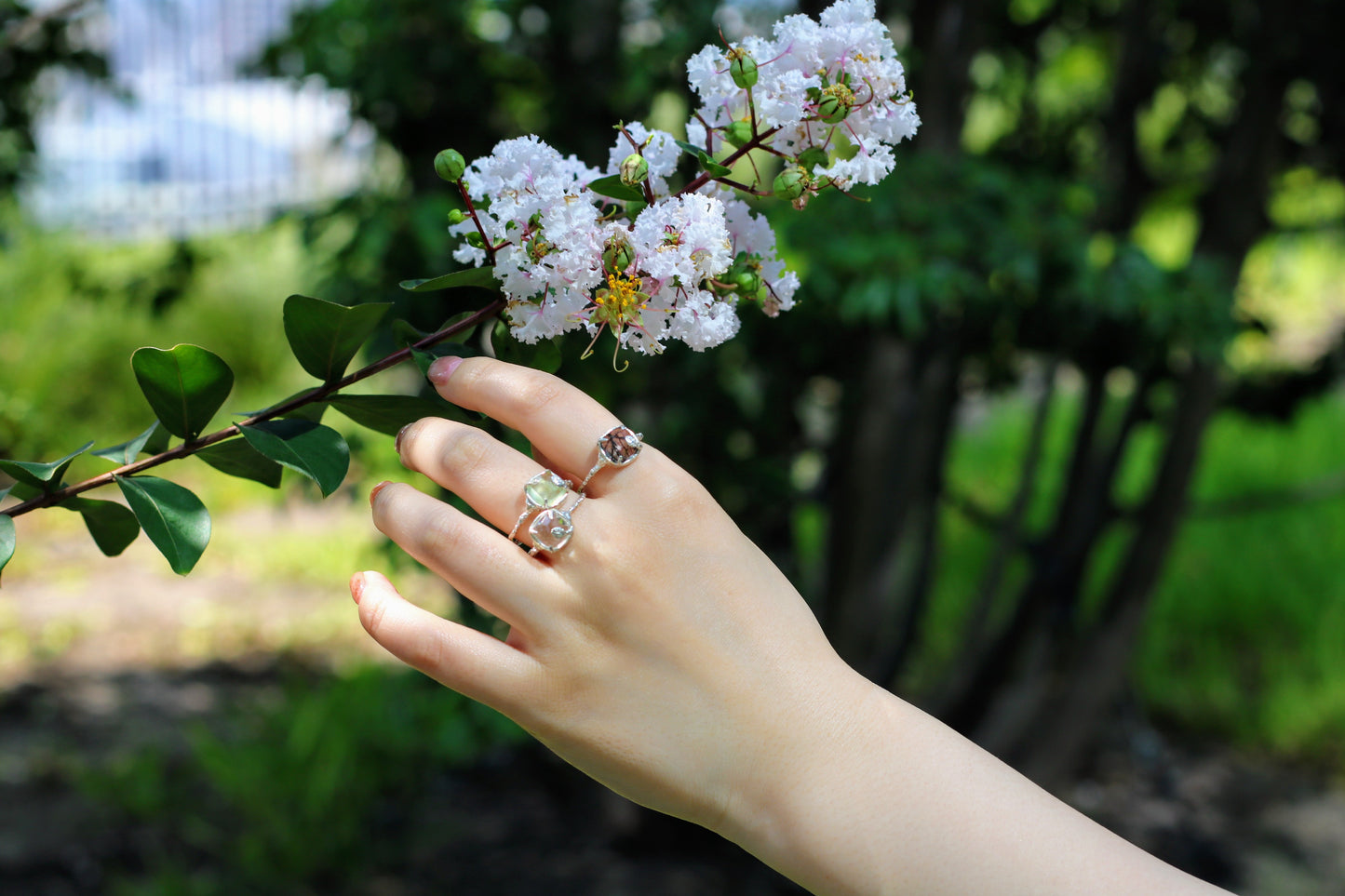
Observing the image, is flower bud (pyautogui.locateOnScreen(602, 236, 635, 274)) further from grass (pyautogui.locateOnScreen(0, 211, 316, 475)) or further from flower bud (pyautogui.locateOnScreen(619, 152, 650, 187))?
grass (pyautogui.locateOnScreen(0, 211, 316, 475))

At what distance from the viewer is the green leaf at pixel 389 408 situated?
0.66 metres

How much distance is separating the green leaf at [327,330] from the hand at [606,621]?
60 mm

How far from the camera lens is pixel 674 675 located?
0.60 meters

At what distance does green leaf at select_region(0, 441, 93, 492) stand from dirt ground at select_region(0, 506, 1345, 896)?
1.10m

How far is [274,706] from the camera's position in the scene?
105 inches

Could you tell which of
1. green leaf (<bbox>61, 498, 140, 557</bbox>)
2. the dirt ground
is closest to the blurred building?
the dirt ground

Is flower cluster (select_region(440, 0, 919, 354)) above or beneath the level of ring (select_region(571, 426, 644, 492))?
above

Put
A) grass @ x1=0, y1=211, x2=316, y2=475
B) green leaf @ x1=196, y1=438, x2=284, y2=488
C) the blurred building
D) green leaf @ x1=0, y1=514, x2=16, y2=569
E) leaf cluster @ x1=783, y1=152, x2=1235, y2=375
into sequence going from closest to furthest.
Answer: green leaf @ x1=0, y1=514, x2=16, y2=569 → green leaf @ x1=196, y1=438, x2=284, y2=488 → leaf cluster @ x1=783, y1=152, x2=1235, y2=375 → grass @ x1=0, y1=211, x2=316, y2=475 → the blurred building

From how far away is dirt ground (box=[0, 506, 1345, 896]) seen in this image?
217 centimetres

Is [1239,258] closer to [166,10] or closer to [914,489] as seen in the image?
[914,489]

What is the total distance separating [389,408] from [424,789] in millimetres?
1848

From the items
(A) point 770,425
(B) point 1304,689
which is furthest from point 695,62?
(B) point 1304,689

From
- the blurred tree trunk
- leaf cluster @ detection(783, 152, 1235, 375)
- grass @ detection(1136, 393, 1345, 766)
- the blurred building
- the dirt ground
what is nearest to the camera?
leaf cluster @ detection(783, 152, 1235, 375)

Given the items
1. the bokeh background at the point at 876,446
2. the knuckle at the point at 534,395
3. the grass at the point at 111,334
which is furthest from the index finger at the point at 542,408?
the grass at the point at 111,334
